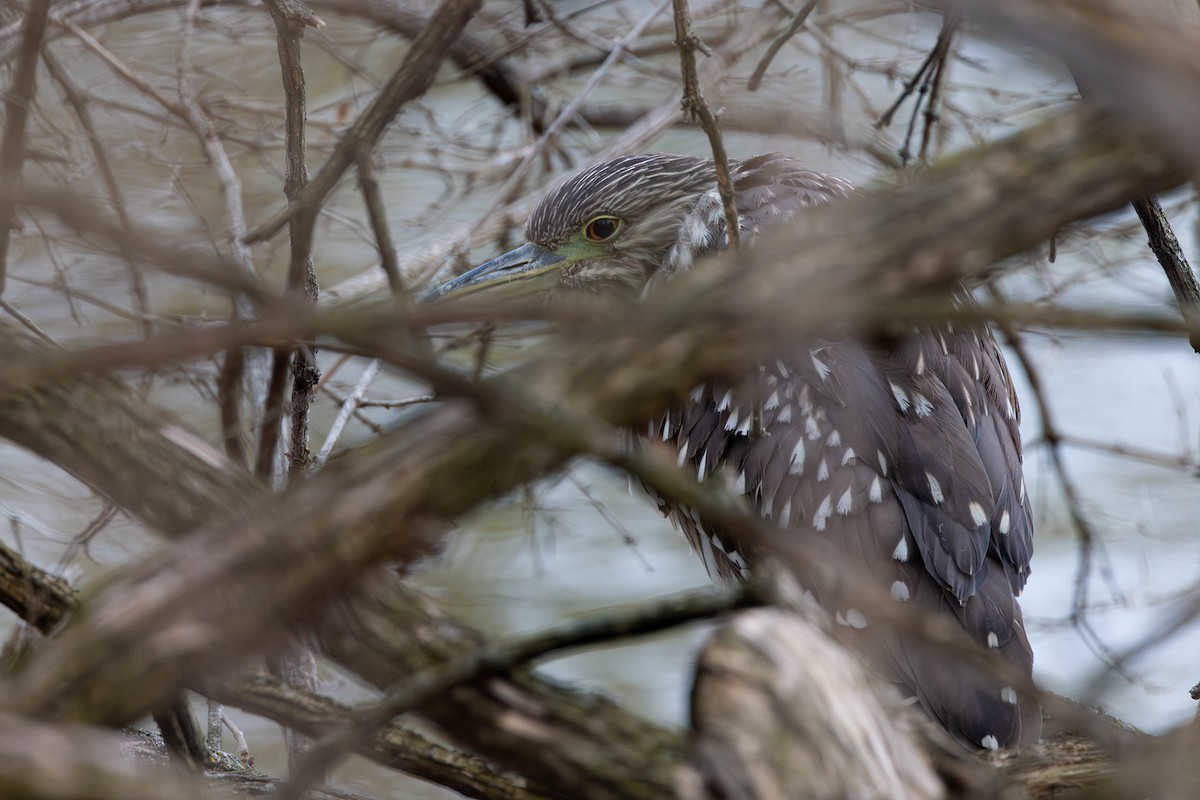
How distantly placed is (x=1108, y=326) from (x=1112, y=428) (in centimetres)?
496

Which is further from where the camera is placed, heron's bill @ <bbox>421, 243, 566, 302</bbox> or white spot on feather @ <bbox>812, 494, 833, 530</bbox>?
heron's bill @ <bbox>421, 243, 566, 302</bbox>

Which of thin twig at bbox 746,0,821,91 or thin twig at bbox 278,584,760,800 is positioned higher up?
thin twig at bbox 746,0,821,91

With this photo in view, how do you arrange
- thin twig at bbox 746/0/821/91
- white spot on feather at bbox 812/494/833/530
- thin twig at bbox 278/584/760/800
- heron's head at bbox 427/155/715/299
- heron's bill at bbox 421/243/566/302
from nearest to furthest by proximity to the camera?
thin twig at bbox 278/584/760/800
thin twig at bbox 746/0/821/91
white spot on feather at bbox 812/494/833/530
heron's bill at bbox 421/243/566/302
heron's head at bbox 427/155/715/299

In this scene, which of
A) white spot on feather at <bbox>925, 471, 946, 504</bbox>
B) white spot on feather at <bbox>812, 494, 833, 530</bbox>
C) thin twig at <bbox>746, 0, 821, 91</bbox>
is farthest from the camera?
white spot on feather at <bbox>812, 494, 833, 530</bbox>

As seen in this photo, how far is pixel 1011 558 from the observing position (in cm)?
283

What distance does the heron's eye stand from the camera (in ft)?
11.7

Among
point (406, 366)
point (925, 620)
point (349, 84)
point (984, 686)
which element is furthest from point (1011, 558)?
point (349, 84)

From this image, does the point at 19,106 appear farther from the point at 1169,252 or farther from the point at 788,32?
the point at 1169,252

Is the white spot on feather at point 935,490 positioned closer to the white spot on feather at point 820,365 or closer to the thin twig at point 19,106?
the white spot on feather at point 820,365

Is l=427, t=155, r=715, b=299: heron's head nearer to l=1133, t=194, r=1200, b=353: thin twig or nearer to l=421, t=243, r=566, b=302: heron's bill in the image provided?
l=421, t=243, r=566, b=302: heron's bill

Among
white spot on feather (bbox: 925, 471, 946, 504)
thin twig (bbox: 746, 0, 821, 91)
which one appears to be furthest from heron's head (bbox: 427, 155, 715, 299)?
white spot on feather (bbox: 925, 471, 946, 504)

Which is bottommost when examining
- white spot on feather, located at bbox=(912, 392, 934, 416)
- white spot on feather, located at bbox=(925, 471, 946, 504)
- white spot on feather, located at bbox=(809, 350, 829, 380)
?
white spot on feather, located at bbox=(925, 471, 946, 504)

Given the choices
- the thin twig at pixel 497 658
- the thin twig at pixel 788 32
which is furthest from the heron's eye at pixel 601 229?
the thin twig at pixel 497 658

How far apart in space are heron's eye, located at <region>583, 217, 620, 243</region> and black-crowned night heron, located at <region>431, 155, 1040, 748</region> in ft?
0.77
